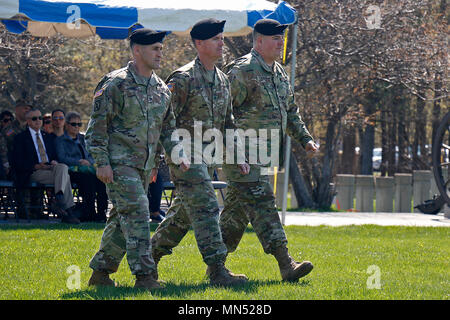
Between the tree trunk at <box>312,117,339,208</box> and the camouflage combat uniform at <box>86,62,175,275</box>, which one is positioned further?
the tree trunk at <box>312,117,339,208</box>

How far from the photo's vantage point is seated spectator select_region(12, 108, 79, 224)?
1148 cm

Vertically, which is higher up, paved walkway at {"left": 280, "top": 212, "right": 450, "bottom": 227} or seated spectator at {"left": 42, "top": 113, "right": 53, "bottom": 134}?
seated spectator at {"left": 42, "top": 113, "right": 53, "bottom": 134}

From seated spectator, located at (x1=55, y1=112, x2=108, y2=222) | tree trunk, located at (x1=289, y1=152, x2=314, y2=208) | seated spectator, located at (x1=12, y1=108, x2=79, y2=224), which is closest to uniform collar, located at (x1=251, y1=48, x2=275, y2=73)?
seated spectator, located at (x1=12, y1=108, x2=79, y2=224)

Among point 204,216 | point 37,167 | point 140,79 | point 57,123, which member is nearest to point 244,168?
point 204,216

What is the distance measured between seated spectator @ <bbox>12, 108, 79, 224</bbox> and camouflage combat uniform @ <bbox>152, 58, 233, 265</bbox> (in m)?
5.16

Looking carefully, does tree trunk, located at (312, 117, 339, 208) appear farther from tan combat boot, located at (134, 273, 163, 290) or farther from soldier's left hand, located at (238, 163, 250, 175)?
tan combat boot, located at (134, 273, 163, 290)

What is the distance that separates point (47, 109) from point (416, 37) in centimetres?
1129

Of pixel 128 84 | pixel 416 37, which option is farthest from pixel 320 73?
pixel 128 84

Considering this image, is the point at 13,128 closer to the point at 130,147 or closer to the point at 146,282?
the point at 130,147

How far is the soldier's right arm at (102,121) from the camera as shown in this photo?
19.1 ft

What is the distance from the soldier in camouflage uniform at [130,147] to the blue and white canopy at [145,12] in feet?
16.6

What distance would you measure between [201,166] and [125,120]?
2.60ft
